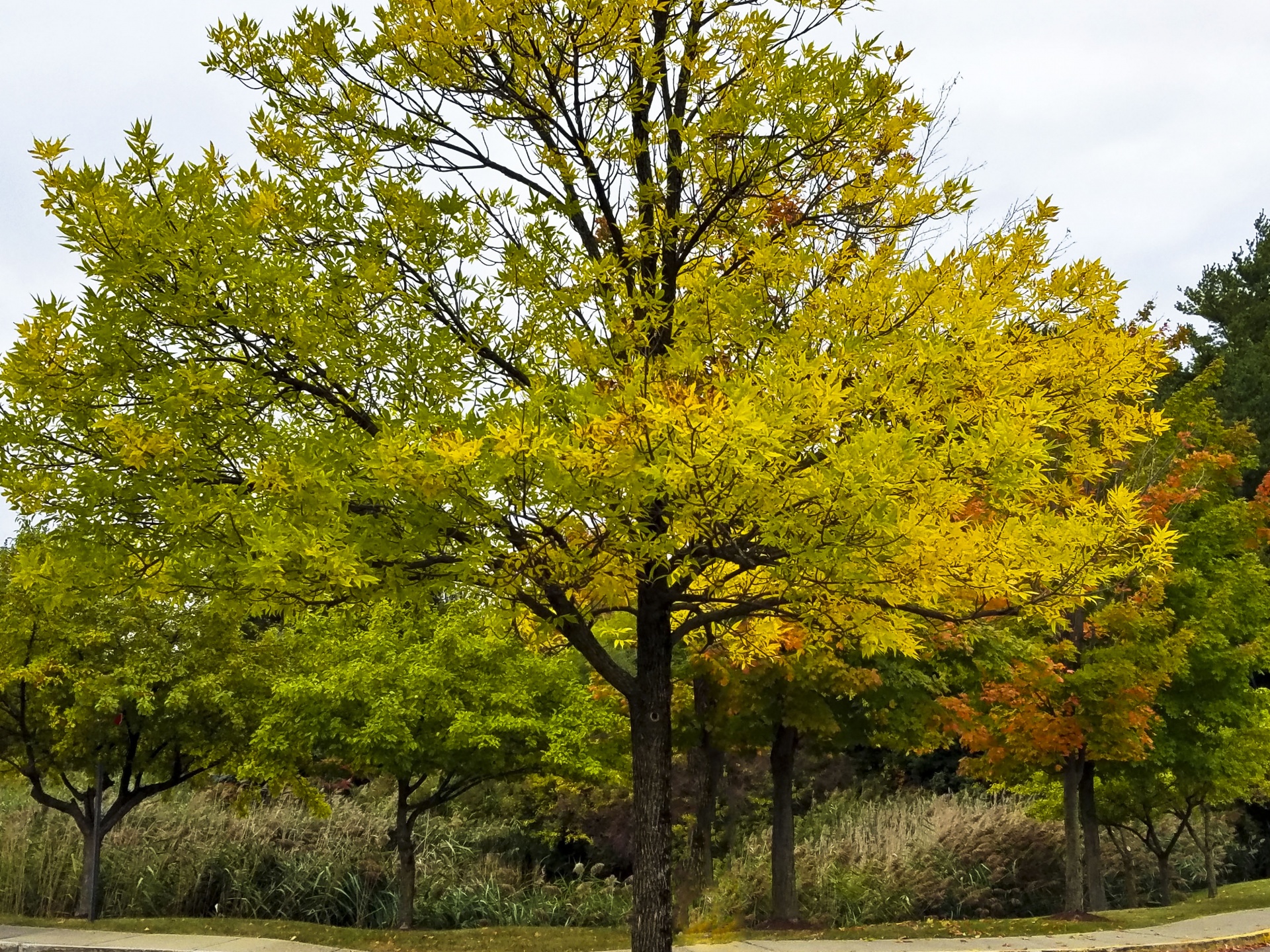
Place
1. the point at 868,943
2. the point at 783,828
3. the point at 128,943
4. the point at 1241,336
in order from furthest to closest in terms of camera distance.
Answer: the point at 1241,336 → the point at 783,828 → the point at 868,943 → the point at 128,943

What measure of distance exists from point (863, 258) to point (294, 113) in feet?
14.6

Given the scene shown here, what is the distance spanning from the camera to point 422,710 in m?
13.0

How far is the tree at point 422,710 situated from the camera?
12.8 meters

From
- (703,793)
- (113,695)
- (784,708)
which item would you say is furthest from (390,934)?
(784,708)

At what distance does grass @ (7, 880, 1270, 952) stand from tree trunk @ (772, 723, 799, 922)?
104cm

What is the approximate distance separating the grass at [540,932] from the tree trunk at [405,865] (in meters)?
0.69

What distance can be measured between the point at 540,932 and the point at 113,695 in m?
6.21

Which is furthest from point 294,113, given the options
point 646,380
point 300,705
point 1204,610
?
point 1204,610

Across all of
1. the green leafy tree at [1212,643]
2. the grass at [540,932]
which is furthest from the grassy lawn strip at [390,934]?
the green leafy tree at [1212,643]

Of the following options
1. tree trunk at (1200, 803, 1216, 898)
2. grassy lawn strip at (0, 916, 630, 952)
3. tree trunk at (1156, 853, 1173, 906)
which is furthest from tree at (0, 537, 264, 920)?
tree trunk at (1200, 803, 1216, 898)

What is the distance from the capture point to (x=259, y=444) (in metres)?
6.57

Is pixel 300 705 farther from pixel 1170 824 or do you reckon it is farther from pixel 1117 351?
pixel 1170 824

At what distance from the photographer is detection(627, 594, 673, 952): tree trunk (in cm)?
725

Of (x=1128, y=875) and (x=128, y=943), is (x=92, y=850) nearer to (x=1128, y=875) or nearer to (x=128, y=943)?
(x=128, y=943)
